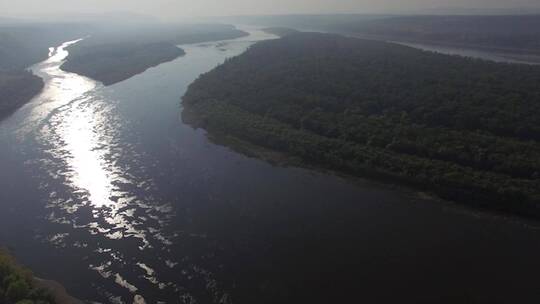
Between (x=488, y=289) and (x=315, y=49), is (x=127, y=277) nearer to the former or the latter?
(x=488, y=289)

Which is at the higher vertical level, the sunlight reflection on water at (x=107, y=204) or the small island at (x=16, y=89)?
the sunlight reflection on water at (x=107, y=204)

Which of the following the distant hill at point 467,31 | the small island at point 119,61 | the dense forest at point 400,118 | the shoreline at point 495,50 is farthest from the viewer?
the distant hill at point 467,31

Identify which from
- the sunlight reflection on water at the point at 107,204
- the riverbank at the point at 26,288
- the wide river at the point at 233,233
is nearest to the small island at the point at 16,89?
the sunlight reflection on water at the point at 107,204

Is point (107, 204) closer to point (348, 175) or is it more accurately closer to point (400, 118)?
point (348, 175)

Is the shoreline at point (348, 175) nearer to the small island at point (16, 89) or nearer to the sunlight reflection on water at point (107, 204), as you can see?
the sunlight reflection on water at point (107, 204)

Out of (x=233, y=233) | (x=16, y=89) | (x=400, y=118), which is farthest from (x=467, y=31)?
(x=233, y=233)
